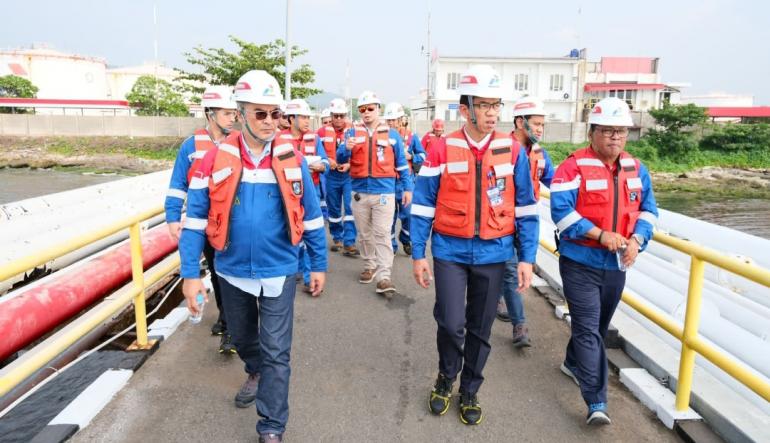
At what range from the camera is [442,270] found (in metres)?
3.45

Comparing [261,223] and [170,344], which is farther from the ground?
[261,223]

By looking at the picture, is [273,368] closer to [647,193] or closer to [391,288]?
[647,193]

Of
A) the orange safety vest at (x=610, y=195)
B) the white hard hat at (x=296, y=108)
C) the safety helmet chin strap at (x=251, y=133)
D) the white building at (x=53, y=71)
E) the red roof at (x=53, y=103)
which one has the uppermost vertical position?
the white building at (x=53, y=71)

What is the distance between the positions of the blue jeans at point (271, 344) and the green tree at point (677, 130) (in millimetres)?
38975

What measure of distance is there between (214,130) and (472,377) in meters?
2.86

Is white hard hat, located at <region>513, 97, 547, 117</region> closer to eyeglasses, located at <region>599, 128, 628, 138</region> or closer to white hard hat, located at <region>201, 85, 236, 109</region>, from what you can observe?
eyeglasses, located at <region>599, 128, 628, 138</region>

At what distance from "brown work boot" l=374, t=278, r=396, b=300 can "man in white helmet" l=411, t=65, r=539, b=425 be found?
244 cm

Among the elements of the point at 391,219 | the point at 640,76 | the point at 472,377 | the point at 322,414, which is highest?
the point at 640,76

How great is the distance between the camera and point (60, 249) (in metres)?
3.12

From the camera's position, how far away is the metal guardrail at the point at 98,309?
2793mm

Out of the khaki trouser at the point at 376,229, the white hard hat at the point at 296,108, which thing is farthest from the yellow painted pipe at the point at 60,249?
the white hard hat at the point at 296,108

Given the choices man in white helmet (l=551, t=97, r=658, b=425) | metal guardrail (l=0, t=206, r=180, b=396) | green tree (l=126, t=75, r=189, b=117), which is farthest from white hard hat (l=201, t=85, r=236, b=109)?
green tree (l=126, t=75, r=189, b=117)

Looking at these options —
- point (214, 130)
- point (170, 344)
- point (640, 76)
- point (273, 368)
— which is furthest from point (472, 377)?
point (640, 76)

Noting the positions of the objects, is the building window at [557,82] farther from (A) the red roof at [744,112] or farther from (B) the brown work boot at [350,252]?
(B) the brown work boot at [350,252]
